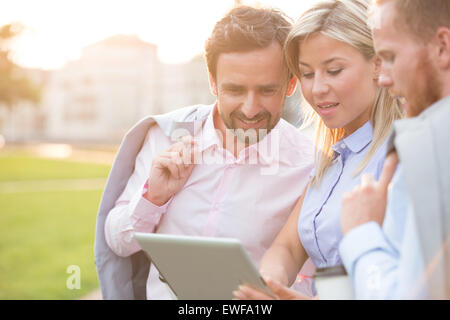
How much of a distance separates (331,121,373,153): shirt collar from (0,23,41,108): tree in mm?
31946

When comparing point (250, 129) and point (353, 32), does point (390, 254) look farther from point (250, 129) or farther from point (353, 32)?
point (250, 129)

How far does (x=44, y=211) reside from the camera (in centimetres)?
1164

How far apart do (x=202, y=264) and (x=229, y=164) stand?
905 mm

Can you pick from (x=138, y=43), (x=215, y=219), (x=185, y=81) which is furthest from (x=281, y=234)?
(x=138, y=43)

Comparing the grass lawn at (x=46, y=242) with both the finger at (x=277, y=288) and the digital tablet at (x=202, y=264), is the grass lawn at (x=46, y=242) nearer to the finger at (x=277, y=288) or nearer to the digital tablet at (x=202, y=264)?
the digital tablet at (x=202, y=264)

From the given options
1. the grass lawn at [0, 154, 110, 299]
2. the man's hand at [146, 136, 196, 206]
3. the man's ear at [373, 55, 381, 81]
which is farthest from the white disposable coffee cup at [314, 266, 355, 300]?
the grass lawn at [0, 154, 110, 299]

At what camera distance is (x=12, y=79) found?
109 feet

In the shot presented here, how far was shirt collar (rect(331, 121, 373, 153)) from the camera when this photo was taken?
2076 mm

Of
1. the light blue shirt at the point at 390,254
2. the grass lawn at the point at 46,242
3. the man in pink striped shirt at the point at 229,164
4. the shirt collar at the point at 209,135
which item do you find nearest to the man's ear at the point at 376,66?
the man in pink striped shirt at the point at 229,164

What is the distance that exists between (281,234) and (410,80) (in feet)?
3.28

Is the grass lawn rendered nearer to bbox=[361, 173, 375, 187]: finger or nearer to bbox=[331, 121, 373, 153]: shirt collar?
bbox=[331, 121, 373, 153]: shirt collar

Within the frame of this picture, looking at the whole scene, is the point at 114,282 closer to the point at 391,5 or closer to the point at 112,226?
the point at 112,226

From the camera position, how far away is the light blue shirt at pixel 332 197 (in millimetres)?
1938

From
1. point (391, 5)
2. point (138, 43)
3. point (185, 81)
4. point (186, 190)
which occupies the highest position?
point (138, 43)
